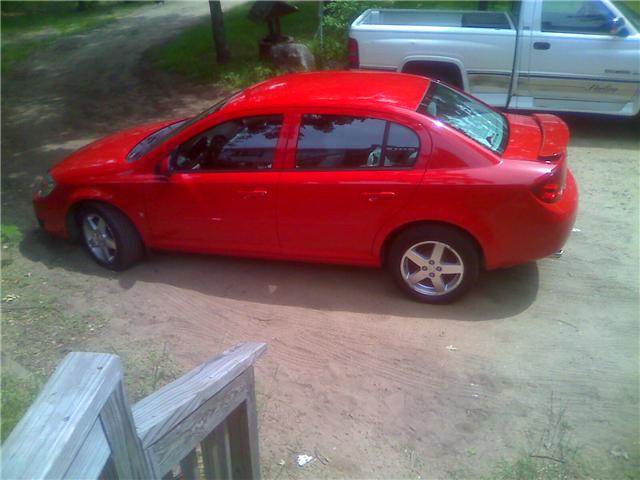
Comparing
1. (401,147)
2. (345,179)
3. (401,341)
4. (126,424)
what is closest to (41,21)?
(345,179)

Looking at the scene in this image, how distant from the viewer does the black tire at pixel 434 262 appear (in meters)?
4.57

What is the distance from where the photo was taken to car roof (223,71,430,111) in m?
4.73

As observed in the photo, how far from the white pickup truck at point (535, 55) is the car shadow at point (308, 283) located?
12.2 feet

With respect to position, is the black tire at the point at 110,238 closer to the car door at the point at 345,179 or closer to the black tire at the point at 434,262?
the car door at the point at 345,179

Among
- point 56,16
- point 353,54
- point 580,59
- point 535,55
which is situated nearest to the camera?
point 580,59

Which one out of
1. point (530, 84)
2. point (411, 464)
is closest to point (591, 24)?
point (530, 84)

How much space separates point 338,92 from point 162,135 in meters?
1.78

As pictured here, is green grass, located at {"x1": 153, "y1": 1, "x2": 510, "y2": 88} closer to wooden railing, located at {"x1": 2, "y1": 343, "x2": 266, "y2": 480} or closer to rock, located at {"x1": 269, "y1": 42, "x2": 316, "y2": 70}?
rock, located at {"x1": 269, "y1": 42, "x2": 316, "y2": 70}

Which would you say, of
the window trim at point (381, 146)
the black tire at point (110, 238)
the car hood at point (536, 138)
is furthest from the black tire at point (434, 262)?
the black tire at point (110, 238)

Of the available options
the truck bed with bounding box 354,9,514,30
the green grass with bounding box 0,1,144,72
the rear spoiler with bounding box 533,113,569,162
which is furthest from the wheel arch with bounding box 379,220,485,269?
the green grass with bounding box 0,1,144,72

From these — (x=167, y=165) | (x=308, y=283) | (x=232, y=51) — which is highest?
(x=167, y=165)

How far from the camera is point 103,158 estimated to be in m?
5.57

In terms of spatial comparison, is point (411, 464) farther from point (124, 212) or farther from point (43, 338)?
point (124, 212)

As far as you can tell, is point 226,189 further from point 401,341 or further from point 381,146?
point 401,341
